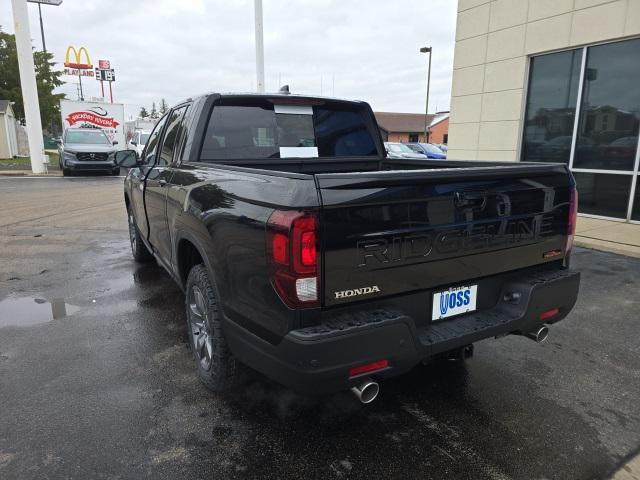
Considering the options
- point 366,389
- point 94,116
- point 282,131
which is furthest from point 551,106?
point 94,116

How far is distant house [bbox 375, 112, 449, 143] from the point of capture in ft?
202

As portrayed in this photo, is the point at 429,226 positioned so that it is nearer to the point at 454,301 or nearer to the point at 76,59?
the point at 454,301

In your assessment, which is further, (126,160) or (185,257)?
(126,160)

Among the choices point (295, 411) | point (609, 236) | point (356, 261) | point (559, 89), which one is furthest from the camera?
point (559, 89)

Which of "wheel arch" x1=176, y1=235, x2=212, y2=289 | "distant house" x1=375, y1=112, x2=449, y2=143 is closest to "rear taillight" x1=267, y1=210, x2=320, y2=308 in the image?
"wheel arch" x1=176, y1=235, x2=212, y2=289

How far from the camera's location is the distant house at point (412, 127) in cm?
6156

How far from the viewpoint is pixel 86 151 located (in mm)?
19141

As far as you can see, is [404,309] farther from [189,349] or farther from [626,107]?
[626,107]

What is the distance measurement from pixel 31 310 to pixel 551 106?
9887mm

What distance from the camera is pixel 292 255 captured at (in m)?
Result: 2.05

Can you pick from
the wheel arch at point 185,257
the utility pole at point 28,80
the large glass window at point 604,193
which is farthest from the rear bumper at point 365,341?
the utility pole at point 28,80

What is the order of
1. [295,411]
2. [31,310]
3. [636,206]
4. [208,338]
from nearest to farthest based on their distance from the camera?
[295,411], [208,338], [31,310], [636,206]

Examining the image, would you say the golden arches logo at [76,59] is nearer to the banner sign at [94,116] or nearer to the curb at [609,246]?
the banner sign at [94,116]

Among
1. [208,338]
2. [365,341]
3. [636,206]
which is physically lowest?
[208,338]
